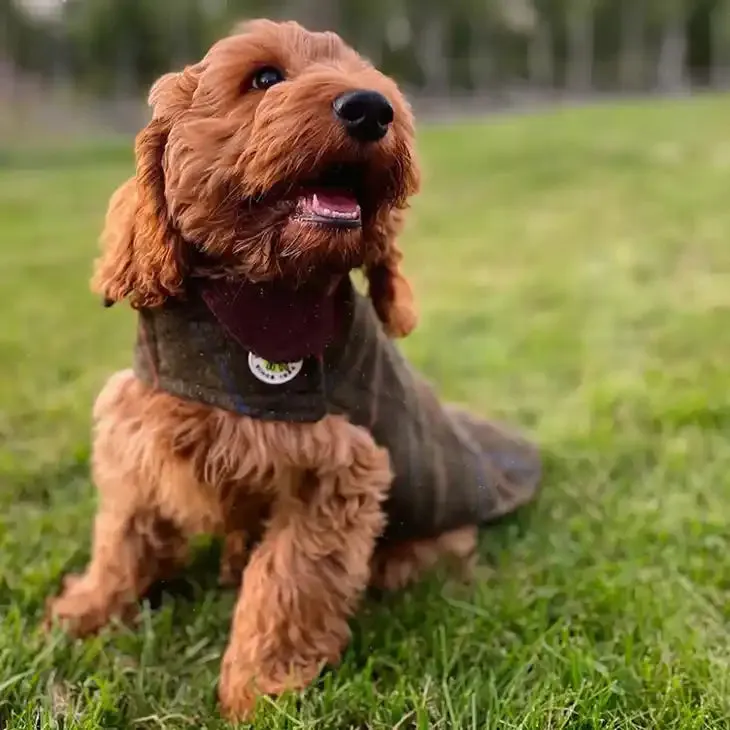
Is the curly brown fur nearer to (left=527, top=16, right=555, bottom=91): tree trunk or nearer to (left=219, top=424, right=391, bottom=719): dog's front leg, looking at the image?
(left=219, top=424, right=391, bottom=719): dog's front leg

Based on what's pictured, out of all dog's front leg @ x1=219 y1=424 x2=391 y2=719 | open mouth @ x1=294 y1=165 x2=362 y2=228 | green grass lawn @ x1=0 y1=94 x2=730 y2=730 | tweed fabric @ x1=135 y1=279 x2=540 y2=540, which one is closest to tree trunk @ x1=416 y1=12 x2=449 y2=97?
green grass lawn @ x1=0 y1=94 x2=730 y2=730

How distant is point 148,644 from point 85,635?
0.25m

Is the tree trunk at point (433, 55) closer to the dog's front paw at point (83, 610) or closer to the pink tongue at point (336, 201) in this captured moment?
the dog's front paw at point (83, 610)

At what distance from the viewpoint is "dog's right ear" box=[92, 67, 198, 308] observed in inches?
87.4

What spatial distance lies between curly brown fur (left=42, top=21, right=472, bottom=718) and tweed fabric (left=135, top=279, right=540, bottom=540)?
2.6 inches

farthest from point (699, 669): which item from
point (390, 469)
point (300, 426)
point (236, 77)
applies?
point (236, 77)

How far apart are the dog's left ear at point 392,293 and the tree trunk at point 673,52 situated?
3297 centimetres

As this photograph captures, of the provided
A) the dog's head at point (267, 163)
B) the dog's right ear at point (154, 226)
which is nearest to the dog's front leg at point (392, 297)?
the dog's head at point (267, 163)

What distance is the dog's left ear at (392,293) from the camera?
8.63 feet

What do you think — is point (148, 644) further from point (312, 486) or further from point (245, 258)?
point (245, 258)

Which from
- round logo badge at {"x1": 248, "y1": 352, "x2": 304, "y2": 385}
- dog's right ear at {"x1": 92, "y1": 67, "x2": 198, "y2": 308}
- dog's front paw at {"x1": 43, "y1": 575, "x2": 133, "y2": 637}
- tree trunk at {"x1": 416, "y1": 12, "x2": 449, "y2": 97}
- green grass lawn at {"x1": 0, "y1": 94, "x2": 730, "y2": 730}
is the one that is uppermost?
dog's right ear at {"x1": 92, "y1": 67, "x2": 198, "y2": 308}

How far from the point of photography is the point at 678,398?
14.7 feet

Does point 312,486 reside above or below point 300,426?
below

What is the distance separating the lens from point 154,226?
7.39 ft
